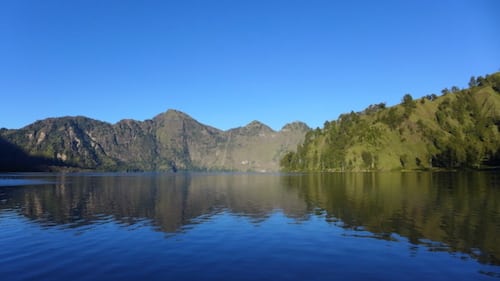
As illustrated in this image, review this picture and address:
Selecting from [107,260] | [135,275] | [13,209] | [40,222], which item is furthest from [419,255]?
[13,209]

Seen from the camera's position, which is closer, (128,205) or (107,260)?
(107,260)

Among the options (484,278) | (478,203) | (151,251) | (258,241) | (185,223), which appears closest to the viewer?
(484,278)

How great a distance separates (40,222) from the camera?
58312mm

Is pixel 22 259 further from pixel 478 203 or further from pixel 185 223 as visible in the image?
pixel 478 203

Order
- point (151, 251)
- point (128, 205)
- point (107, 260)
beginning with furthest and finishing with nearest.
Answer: point (128, 205) < point (151, 251) < point (107, 260)

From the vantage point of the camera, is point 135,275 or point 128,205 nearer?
point 135,275

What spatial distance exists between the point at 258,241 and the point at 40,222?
39129 mm

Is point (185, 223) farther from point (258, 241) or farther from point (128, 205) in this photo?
point (128, 205)

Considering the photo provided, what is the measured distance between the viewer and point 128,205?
3221 inches

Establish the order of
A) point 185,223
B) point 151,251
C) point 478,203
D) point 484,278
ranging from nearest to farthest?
point 484,278 < point 151,251 < point 185,223 < point 478,203

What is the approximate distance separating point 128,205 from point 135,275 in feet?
184

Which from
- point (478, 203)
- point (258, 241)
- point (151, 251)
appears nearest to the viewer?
point (151, 251)

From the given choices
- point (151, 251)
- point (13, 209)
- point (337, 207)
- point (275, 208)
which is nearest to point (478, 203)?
point (337, 207)

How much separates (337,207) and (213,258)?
44.1 meters
